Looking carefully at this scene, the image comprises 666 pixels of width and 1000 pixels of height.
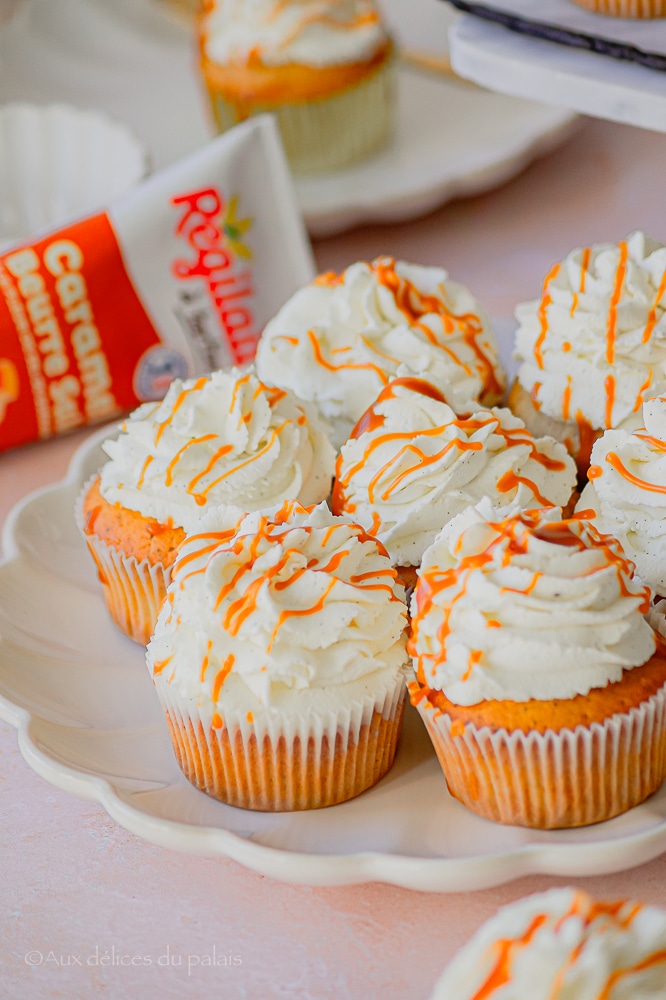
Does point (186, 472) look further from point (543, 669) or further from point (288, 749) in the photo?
point (543, 669)

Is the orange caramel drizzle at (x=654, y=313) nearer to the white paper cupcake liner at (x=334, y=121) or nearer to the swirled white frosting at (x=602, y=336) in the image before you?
the swirled white frosting at (x=602, y=336)

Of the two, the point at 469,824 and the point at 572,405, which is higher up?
the point at 572,405

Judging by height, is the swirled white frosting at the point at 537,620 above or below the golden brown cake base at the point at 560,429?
above

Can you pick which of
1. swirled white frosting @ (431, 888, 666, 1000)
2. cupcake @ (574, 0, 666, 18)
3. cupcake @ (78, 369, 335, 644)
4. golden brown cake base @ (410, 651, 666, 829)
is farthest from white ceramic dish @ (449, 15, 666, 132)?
swirled white frosting @ (431, 888, 666, 1000)

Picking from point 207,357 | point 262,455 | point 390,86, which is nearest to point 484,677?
point 262,455

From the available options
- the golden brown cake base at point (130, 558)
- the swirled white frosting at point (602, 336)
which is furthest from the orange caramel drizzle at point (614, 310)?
the golden brown cake base at point (130, 558)

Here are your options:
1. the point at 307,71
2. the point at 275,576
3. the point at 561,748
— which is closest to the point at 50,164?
the point at 307,71

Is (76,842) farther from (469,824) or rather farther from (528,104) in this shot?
(528,104)
